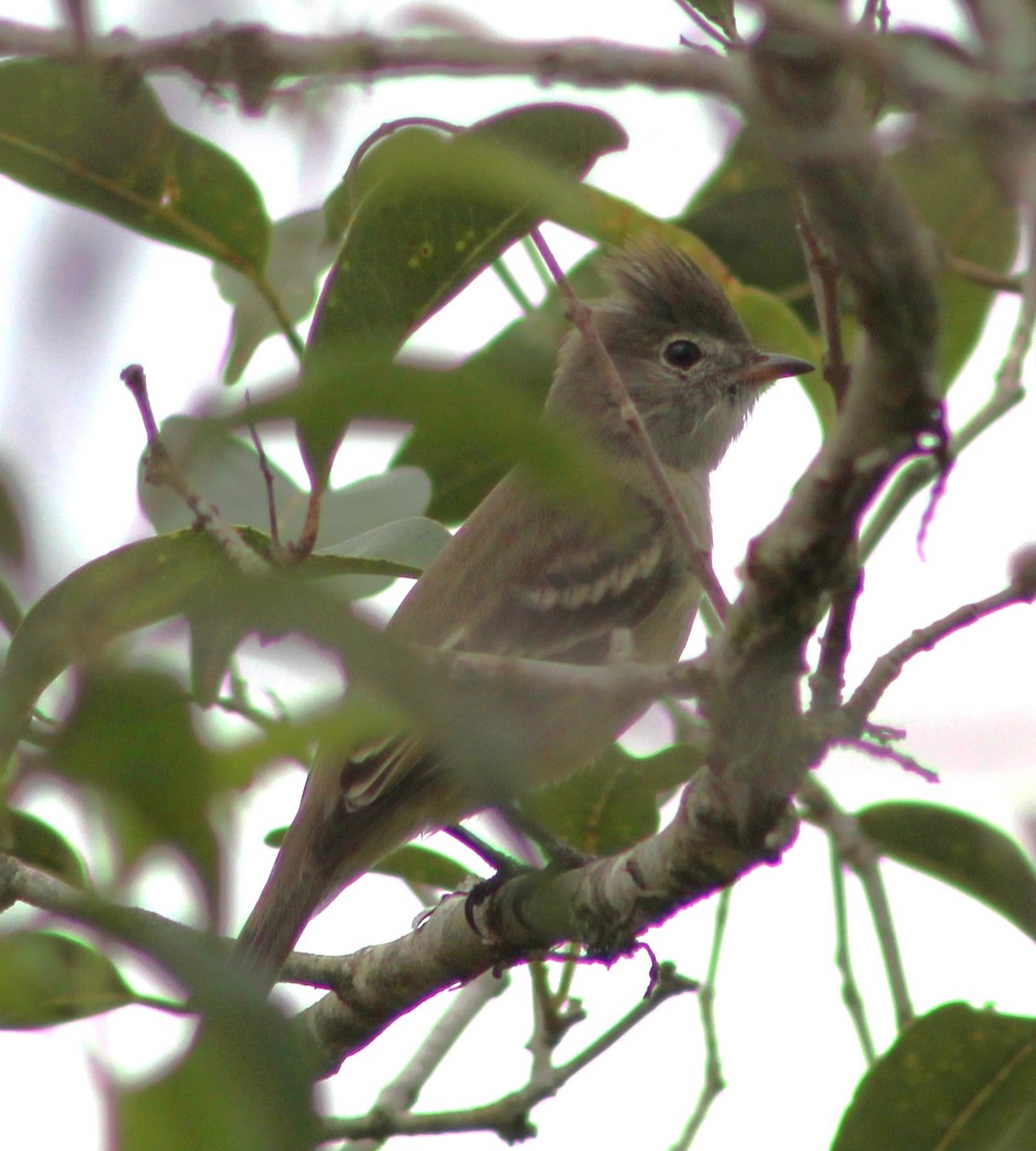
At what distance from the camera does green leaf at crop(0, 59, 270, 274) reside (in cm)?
233

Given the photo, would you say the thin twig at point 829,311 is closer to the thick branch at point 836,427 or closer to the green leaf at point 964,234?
the thick branch at point 836,427

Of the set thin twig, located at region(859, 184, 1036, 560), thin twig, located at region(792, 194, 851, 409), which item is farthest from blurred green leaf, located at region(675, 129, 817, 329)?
thin twig, located at region(792, 194, 851, 409)

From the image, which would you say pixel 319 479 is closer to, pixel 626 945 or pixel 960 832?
pixel 626 945

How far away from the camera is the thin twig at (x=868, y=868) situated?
10.5 feet

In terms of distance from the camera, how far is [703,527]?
222 inches

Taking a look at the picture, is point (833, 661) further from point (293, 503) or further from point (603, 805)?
point (293, 503)

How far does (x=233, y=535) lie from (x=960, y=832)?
173cm

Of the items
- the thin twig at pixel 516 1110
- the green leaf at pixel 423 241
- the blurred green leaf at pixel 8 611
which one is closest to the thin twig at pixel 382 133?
the green leaf at pixel 423 241

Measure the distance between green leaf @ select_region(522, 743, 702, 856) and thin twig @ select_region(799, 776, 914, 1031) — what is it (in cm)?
58

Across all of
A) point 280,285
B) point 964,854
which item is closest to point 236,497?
point 280,285

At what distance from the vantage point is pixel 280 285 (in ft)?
14.1

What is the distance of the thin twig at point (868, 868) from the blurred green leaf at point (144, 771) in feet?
7.23

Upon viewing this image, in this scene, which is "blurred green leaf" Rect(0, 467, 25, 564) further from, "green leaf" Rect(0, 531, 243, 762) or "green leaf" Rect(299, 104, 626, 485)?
"green leaf" Rect(299, 104, 626, 485)

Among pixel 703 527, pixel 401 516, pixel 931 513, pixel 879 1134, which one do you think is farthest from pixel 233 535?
pixel 703 527
